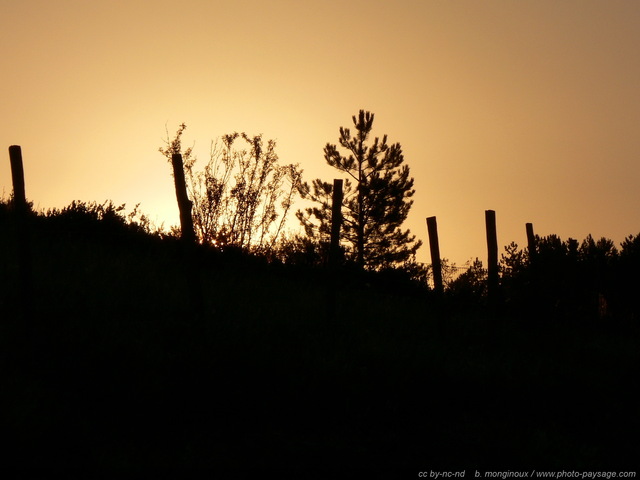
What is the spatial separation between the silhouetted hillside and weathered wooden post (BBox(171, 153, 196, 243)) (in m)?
0.38

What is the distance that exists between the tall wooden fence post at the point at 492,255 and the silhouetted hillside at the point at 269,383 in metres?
0.99

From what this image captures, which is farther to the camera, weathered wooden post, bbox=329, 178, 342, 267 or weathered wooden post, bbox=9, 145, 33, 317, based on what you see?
weathered wooden post, bbox=329, 178, 342, 267

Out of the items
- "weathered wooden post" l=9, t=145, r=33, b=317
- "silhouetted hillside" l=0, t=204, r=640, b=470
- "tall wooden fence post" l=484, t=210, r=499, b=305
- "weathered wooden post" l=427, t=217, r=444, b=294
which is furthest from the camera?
"tall wooden fence post" l=484, t=210, r=499, b=305

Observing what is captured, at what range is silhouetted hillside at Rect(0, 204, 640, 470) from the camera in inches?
330

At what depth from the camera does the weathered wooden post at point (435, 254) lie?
54.8 ft

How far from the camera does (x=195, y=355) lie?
10781mm

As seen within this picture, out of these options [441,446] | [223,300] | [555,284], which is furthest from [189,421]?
[555,284]

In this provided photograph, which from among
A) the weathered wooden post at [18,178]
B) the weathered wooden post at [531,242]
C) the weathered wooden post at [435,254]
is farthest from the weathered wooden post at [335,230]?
the weathered wooden post at [531,242]

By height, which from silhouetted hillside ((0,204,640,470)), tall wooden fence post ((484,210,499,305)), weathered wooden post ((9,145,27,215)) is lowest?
silhouetted hillside ((0,204,640,470))

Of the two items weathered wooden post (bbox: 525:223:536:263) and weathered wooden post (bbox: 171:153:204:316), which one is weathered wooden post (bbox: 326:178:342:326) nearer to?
weathered wooden post (bbox: 171:153:204:316)

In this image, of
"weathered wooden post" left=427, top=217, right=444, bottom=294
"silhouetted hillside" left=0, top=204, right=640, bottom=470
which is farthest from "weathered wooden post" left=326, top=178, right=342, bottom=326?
"weathered wooden post" left=427, top=217, right=444, bottom=294

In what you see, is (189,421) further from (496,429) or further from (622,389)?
(622,389)

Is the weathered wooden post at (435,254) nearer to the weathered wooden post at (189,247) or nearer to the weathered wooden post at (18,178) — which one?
the weathered wooden post at (189,247)

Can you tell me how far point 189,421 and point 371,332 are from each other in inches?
254
